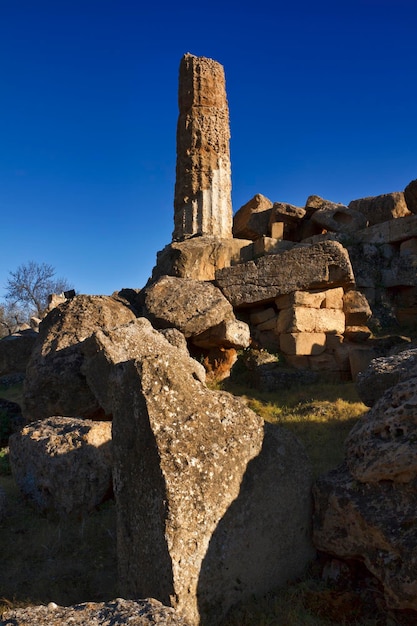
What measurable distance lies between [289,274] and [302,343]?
4.08 ft

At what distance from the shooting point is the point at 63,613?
202 cm

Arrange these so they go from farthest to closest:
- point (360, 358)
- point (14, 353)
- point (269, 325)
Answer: point (14, 353) < point (269, 325) < point (360, 358)

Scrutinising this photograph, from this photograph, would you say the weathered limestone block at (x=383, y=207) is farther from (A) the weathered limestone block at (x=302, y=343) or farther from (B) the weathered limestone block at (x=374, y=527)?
(B) the weathered limestone block at (x=374, y=527)

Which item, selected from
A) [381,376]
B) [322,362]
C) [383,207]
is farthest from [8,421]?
[383,207]

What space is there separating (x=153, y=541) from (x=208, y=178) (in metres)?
11.5

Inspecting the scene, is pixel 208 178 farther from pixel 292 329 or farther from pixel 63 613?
pixel 63 613

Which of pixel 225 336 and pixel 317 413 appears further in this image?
pixel 225 336

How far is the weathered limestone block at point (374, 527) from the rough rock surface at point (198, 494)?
17 centimetres

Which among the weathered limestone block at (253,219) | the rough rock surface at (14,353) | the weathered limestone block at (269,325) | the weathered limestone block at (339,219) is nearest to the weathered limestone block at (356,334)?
the weathered limestone block at (269,325)

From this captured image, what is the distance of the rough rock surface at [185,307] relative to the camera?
7.75 meters

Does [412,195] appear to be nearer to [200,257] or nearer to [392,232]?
[392,232]

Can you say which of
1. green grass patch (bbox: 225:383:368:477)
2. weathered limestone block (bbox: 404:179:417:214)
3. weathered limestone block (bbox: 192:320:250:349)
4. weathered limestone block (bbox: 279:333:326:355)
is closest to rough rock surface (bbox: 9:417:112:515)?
green grass patch (bbox: 225:383:368:477)

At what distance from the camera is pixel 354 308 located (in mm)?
9250

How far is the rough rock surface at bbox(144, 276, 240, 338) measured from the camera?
25.4 ft
